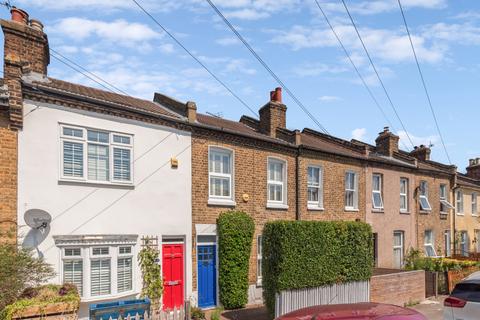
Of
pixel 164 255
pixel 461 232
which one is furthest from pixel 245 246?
pixel 461 232

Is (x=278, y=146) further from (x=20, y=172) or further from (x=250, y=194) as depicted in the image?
(x=20, y=172)

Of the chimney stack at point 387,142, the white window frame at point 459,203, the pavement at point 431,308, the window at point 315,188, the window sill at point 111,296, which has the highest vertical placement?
the chimney stack at point 387,142

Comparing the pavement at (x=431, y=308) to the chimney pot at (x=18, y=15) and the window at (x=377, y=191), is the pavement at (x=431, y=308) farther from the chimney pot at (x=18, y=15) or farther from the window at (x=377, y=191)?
the chimney pot at (x=18, y=15)

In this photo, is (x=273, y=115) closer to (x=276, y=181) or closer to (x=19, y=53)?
(x=276, y=181)

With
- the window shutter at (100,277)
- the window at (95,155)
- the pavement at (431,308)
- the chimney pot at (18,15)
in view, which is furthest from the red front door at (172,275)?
the chimney pot at (18,15)

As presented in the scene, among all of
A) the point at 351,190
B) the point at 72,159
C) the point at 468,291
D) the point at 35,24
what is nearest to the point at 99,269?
the point at 72,159

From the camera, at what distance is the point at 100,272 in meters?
12.5

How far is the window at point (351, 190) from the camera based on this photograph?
21141 mm

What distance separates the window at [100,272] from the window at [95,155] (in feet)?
6.58

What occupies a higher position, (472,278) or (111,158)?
(111,158)

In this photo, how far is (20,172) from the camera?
11133 millimetres

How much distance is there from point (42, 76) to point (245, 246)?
8.47 meters

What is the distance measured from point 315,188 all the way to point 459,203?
15869 millimetres

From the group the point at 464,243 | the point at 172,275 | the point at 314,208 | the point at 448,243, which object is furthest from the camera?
the point at 464,243
